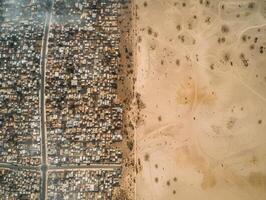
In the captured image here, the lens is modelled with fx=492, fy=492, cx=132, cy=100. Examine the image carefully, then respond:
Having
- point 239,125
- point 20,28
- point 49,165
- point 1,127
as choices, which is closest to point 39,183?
point 49,165

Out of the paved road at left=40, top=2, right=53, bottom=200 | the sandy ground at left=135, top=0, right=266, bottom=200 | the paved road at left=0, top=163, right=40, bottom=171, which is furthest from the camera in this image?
the paved road at left=0, top=163, right=40, bottom=171

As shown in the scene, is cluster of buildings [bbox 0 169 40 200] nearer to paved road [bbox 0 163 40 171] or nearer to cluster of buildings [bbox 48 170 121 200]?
paved road [bbox 0 163 40 171]

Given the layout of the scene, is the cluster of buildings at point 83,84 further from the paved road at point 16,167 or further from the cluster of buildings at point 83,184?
the paved road at point 16,167

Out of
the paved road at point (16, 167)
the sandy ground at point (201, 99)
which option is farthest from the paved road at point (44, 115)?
the sandy ground at point (201, 99)

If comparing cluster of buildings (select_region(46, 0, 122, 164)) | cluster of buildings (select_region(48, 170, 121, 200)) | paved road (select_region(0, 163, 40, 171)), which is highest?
cluster of buildings (select_region(46, 0, 122, 164))

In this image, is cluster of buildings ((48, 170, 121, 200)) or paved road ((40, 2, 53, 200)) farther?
paved road ((40, 2, 53, 200))

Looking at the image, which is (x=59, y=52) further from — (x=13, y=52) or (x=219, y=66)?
(x=219, y=66)

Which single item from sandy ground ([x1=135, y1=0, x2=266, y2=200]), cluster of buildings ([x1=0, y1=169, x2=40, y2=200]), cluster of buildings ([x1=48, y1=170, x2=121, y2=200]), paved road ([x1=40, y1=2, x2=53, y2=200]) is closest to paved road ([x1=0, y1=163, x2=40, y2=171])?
cluster of buildings ([x1=0, y1=169, x2=40, y2=200])
